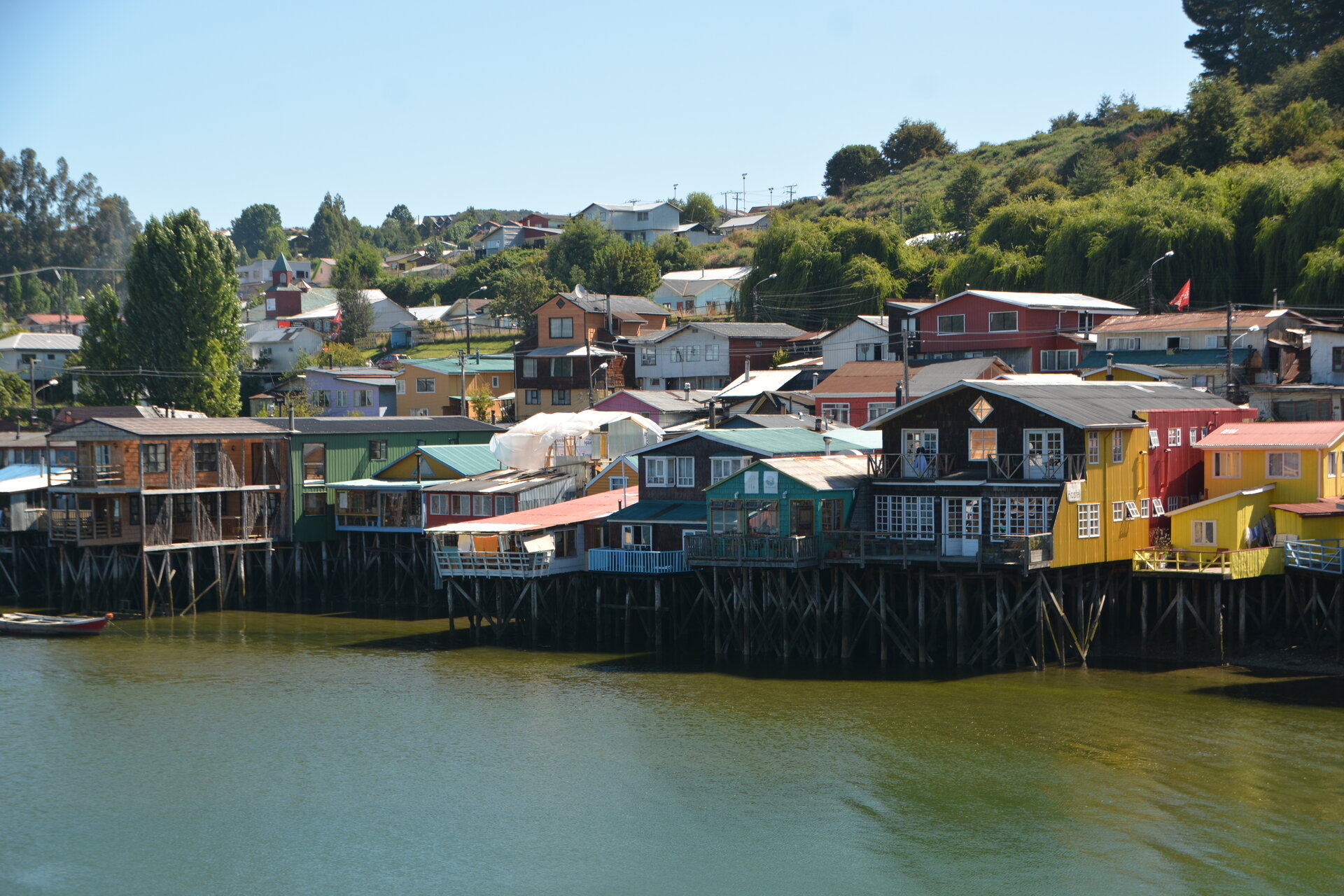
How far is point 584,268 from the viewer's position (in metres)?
129

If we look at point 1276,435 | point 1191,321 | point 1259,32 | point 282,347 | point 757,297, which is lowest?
point 1276,435

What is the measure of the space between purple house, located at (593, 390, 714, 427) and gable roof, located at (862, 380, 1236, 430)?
24.0 metres

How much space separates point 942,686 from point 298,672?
1976cm

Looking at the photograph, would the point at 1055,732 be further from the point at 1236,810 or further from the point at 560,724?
the point at 560,724

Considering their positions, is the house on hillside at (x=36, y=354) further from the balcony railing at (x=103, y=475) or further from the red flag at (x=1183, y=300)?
the red flag at (x=1183, y=300)

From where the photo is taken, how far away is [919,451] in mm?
42125

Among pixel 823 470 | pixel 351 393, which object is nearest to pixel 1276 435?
pixel 823 470

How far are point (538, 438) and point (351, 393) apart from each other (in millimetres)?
31981

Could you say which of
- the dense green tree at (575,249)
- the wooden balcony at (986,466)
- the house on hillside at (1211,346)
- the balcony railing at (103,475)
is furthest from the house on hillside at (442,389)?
the wooden balcony at (986,466)

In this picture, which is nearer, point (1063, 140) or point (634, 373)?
point (634, 373)

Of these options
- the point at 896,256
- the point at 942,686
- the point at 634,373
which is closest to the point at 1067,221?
the point at 896,256

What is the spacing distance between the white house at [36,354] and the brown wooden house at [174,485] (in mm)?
53331

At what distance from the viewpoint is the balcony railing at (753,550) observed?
4122cm

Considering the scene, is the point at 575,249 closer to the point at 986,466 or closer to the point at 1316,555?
the point at 986,466
